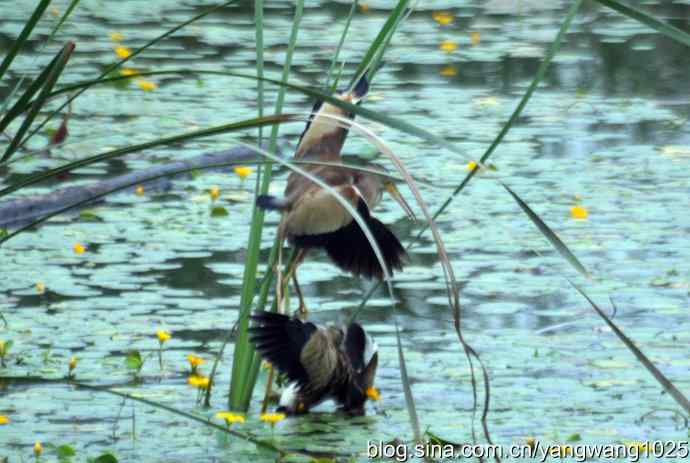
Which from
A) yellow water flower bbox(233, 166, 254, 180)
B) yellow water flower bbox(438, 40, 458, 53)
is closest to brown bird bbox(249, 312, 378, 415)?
yellow water flower bbox(233, 166, 254, 180)

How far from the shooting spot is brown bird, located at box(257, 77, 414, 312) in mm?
3619

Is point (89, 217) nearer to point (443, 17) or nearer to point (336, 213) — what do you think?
point (336, 213)

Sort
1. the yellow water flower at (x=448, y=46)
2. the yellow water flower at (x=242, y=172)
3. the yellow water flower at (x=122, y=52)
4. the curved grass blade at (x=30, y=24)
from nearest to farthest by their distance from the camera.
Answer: the curved grass blade at (x=30, y=24) < the yellow water flower at (x=242, y=172) < the yellow water flower at (x=122, y=52) < the yellow water flower at (x=448, y=46)

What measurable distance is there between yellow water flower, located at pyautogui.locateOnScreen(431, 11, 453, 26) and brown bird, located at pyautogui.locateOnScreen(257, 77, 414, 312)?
263 inches

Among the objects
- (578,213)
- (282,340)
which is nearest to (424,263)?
(578,213)

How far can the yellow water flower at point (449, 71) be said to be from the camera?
8727 mm

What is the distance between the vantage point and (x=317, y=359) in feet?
12.1

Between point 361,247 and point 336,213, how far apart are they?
11 cm

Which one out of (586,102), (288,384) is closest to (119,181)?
(288,384)

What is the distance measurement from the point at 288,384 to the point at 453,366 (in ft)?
1.93

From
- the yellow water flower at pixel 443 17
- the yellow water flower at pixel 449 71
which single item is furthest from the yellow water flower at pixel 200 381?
the yellow water flower at pixel 443 17

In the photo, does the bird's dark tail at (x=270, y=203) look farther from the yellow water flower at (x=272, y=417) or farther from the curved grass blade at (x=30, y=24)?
the curved grass blade at (x=30, y=24)

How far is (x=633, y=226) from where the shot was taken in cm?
561

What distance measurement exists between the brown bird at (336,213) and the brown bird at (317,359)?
206mm
